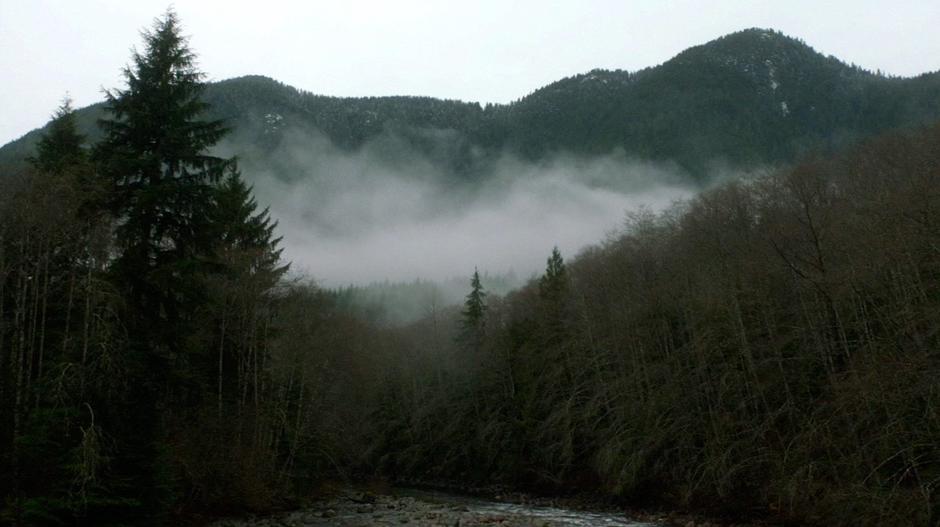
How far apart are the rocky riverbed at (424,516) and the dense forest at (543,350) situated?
1797 millimetres

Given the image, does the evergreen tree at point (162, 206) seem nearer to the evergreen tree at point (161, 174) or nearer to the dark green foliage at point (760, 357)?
the evergreen tree at point (161, 174)

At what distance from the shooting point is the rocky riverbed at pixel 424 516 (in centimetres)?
2553

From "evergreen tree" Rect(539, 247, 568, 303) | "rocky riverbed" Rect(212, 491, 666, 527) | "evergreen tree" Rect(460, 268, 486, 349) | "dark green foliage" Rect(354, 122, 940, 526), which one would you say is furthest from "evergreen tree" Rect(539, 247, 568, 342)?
"rocky riverbed" Rect(212, 491, 666, 527)

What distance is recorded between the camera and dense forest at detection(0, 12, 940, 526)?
1634 cm

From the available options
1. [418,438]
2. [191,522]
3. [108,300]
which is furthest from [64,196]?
[418,438]

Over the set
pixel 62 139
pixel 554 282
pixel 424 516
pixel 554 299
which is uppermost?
pixel 62 139

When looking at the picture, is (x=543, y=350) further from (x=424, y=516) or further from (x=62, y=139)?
(x=62, y=139)

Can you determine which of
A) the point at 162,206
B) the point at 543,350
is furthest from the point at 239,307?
the point at 543,350

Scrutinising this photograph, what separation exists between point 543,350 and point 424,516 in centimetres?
2068

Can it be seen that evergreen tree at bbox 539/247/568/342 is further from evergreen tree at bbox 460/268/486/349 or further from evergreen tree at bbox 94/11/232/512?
evergreen tree at bbox 94/11/232/512

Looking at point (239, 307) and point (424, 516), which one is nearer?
point (239, 307)

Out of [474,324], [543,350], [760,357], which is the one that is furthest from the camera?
[474,324]

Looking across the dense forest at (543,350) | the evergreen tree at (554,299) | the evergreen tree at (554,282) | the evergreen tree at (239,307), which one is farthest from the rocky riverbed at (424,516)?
the evergreen tree at (554,282)

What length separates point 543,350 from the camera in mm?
47250
